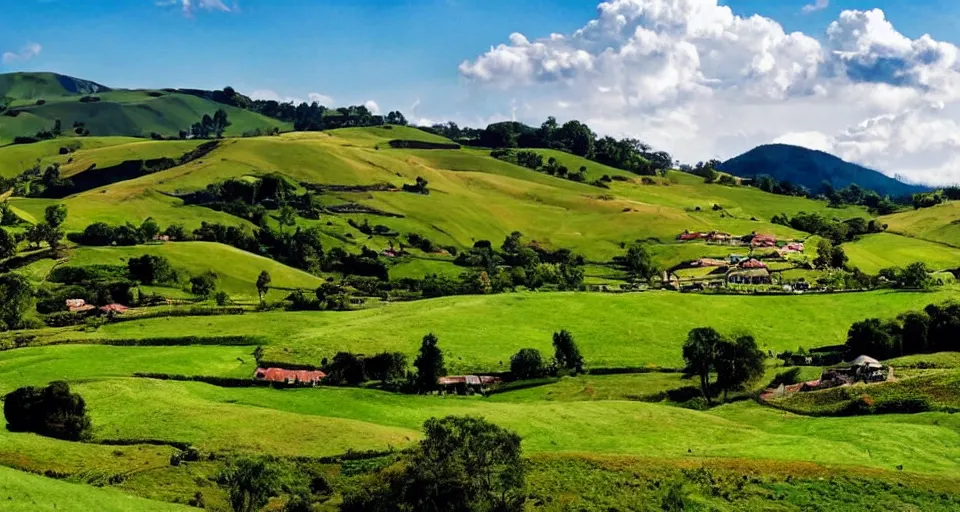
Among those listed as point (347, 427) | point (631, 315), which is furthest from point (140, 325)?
point (631, 315)

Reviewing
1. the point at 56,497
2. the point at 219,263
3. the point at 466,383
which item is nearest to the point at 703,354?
the point at 466,383

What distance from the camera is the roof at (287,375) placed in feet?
306

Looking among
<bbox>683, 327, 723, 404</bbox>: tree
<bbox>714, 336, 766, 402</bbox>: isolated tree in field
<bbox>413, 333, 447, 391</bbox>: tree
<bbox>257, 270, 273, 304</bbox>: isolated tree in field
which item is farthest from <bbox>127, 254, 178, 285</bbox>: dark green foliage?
<bbox>714, 336, 766, 402</bbox>: isolated tree in field

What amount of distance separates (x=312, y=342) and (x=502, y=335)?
2641 cm

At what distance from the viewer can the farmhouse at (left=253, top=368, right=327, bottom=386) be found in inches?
3646

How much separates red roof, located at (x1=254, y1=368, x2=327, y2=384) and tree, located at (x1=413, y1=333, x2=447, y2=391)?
37.3 ft

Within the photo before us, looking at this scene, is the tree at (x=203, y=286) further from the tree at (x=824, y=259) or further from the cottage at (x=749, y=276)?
the tree at (x=824, y=259)

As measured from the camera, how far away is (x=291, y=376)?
310 feet

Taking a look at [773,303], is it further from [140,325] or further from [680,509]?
[140,325]

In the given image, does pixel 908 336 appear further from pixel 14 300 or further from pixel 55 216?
pixel 55 216

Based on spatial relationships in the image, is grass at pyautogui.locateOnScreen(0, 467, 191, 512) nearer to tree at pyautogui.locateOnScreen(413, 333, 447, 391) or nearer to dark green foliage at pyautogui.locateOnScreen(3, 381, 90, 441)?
dark green foliage at pyautogui.locateOnScreen(3, 381, 90, 441)

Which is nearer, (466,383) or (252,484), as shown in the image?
(252,484)

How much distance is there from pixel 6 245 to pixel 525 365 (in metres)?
112

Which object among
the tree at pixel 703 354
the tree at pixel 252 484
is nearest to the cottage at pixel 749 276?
the tree at pixel 703 354
